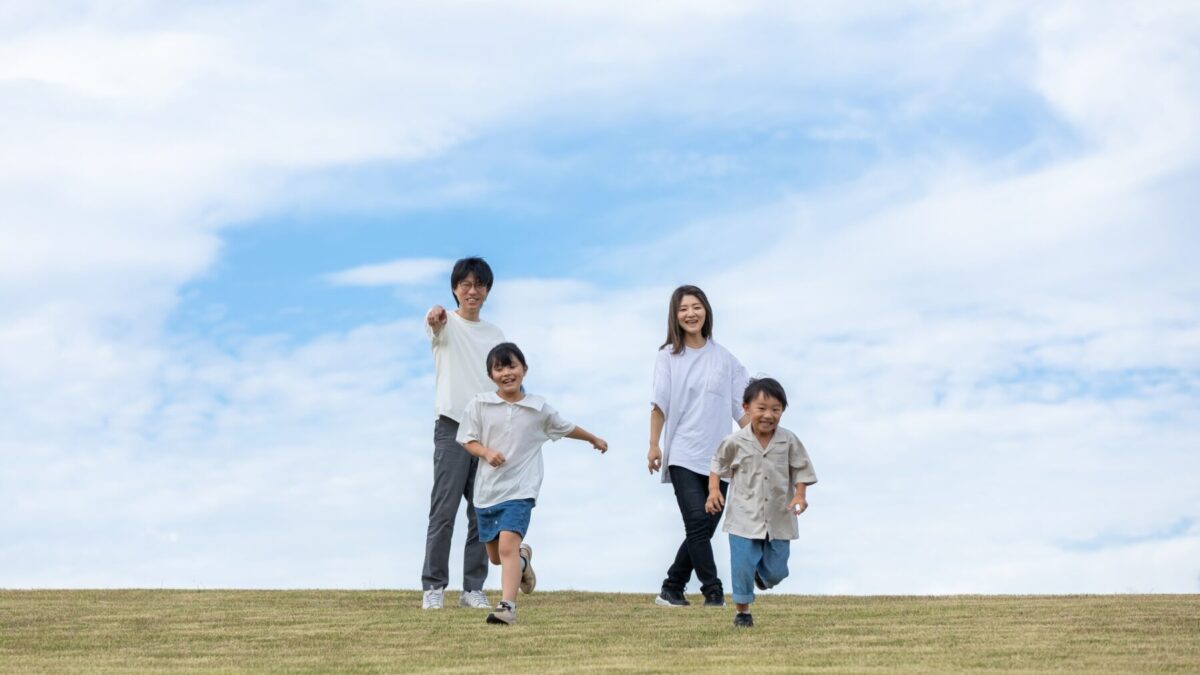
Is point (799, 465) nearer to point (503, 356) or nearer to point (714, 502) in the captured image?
point (714, 502)

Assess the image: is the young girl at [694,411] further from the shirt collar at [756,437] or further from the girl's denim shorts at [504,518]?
the girl's denim shorts at [504,518]

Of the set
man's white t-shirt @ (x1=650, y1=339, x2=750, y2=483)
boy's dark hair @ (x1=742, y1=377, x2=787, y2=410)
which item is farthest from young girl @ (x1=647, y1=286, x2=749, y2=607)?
boy's dark hair @ (x1=742, y1=377, x2=787, y2=410)

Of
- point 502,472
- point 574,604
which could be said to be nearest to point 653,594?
point 574,604

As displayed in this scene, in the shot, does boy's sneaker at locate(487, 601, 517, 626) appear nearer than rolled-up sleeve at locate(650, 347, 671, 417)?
Yes

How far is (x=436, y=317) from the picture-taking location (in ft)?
32.3

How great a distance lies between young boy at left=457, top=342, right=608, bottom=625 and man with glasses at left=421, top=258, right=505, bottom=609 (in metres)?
0.73

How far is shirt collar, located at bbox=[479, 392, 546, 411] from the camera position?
9.09 metres

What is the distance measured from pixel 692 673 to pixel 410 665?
5.43 feet

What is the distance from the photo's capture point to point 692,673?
22.6ft

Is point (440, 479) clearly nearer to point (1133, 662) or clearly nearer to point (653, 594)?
point (653, 594)

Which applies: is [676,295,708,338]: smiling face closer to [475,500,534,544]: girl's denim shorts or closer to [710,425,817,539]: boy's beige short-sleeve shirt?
[710,425,817,539]: boy's beige short-sleeve shirt

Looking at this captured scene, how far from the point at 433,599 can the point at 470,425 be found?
1.78 metres

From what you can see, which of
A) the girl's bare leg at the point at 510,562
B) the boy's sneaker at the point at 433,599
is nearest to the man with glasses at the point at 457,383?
the boy's sneaker at the point at 433,599

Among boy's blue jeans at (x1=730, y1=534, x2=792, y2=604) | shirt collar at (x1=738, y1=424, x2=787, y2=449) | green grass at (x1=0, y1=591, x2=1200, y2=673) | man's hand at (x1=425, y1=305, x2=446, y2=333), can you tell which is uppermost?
man's hand at (x1=425, y1=305, x2=446, y2=333)
